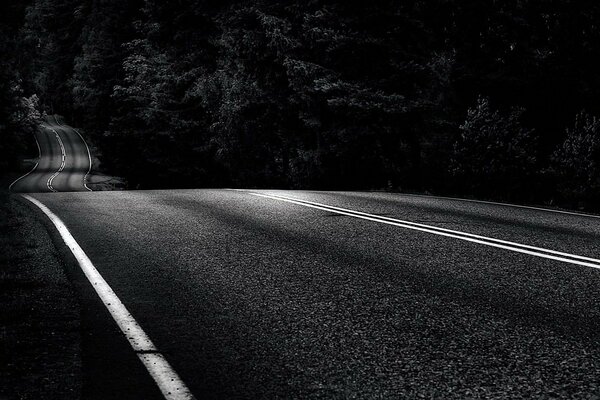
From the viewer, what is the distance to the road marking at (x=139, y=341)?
10.5 feet

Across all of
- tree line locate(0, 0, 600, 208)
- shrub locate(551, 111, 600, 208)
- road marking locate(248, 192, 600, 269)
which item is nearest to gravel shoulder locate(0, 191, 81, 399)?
road marking locate(248, 192, 600, 269)

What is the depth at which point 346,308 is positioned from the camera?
15.3ft

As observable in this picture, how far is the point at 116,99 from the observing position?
42688mm

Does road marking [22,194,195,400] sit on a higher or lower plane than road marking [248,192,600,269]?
lower

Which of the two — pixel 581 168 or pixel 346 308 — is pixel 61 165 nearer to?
pixel 581 168

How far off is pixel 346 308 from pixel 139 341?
1.61 m

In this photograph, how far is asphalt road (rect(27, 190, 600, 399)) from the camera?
3.29m

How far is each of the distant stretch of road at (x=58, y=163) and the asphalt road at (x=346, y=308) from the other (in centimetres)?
4234

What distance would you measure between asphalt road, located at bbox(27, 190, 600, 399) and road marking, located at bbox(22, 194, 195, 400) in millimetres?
65

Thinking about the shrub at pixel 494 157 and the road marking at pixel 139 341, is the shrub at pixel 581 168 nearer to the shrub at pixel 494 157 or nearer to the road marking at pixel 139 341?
the shrub at pixel 494 157

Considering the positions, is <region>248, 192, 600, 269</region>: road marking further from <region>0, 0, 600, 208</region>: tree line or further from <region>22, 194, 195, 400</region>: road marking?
<region>0, 0, 600, 208</region>: tree line

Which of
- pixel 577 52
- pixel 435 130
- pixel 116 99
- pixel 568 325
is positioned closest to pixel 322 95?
pixel 435 130

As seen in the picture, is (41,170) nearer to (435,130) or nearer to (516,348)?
Answer: (435,130)

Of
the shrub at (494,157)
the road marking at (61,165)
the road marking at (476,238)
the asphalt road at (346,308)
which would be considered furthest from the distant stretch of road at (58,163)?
the asphalt road at (346,308)
